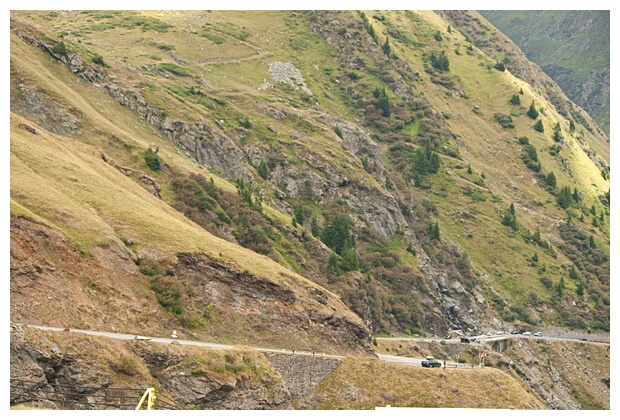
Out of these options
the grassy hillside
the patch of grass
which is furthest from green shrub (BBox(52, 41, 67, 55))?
the patch of grass

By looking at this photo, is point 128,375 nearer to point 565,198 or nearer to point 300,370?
point 300,370

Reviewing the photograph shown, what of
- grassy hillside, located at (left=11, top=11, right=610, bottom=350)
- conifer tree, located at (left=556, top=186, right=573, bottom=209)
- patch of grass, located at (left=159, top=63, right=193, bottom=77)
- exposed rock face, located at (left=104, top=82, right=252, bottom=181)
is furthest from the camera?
conifer tree, located at (left=556, top=186, right=573, bottom=209)

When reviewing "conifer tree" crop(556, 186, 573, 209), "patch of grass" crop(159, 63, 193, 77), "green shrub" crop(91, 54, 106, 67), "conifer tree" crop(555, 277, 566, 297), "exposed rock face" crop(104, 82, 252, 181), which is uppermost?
"conifer tree" crop(556, 186, 573, 209)

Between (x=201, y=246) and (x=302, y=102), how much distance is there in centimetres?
11279

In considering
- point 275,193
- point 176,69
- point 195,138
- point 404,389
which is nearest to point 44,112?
point 195,138

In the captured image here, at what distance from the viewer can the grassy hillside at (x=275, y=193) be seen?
80500 millimetres

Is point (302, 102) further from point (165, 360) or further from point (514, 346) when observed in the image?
point (165, 360)

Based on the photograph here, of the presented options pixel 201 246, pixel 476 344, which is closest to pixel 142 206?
pixel 201 246

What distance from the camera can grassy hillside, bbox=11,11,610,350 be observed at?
264 ft

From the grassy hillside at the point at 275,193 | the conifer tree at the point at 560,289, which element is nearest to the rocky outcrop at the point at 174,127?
the grassy hillside at the point at 275,193

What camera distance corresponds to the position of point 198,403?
56844 millimetres

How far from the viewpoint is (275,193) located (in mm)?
139875

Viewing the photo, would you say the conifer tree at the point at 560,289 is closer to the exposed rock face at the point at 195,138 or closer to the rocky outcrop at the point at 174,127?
the exposed rock face at the point at 195,138

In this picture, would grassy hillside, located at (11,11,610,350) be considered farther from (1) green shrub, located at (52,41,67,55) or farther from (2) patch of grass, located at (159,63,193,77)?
(2) patch of grass, located at (159,63,193,77)
